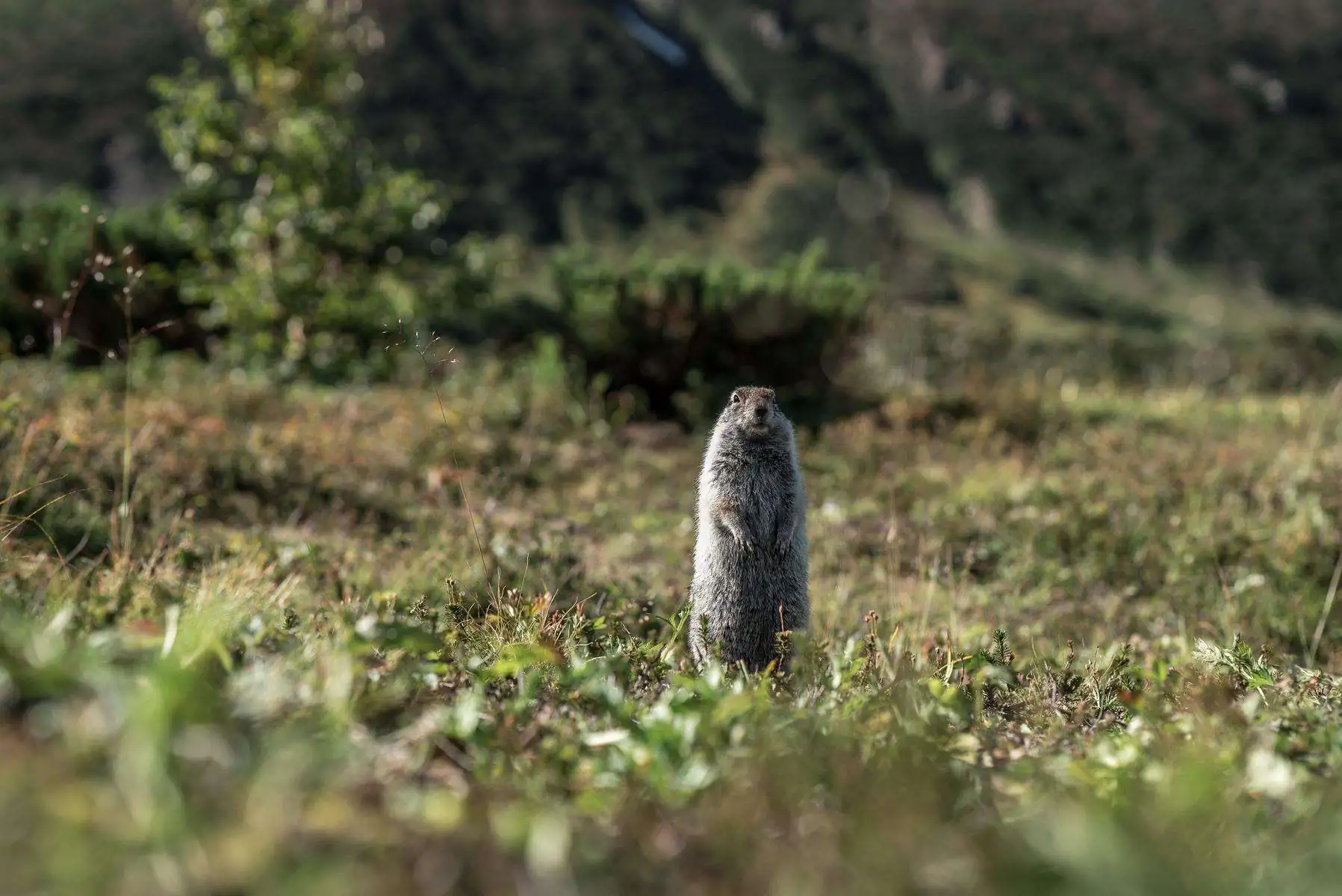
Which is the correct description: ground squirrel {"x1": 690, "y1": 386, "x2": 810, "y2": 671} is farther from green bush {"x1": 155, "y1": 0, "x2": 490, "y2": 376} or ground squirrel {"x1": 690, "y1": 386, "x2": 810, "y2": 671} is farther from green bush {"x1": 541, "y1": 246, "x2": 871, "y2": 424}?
green bush {"x1": 155, "y1": 0, "x2": 490, "y2": 376}

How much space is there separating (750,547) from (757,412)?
60 centimetres

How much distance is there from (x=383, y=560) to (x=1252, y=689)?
4.19 meters

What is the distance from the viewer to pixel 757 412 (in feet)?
14.9

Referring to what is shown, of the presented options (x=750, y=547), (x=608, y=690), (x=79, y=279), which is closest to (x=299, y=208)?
(x=79, y=279)

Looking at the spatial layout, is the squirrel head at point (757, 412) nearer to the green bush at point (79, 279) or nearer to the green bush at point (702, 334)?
the green bush at point (702, 334)

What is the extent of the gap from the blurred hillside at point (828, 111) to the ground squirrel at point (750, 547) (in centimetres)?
4209

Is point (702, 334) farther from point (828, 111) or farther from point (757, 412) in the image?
point (828, 111)

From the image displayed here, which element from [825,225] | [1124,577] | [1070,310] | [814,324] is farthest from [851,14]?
[1124,577]

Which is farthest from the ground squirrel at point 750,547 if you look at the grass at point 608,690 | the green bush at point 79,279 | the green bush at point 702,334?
the green bush at point 79,279

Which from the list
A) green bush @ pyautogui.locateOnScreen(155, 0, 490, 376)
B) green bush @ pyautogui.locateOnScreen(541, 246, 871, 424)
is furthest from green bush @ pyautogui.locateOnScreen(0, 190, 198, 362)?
green bush @ pyautogui.locateOnScreen(541, 246, 871, 424)

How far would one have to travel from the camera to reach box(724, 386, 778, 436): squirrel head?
4547 mm

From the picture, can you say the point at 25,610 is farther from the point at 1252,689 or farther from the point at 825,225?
the point at 825,225

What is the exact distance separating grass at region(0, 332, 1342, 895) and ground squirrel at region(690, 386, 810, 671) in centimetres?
20

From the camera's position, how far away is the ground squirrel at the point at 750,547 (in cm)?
428
